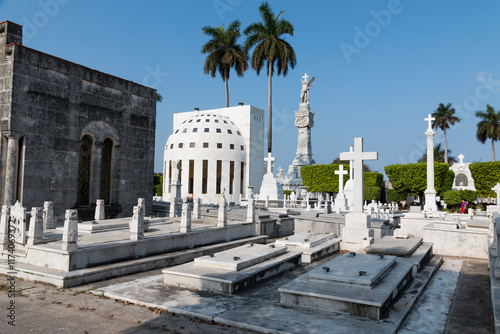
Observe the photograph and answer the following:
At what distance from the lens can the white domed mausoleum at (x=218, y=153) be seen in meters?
42.3

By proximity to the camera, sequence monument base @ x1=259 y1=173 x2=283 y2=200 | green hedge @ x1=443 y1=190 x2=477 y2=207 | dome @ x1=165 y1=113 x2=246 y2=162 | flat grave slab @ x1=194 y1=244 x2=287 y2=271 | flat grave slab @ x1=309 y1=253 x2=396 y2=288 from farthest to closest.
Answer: dome @ x1=165 y1=113 x2=246 y2=162
green hedge @ x1=443 y1=190 x2=477 y2=207
monument base @ x1=259 y1=173 x2=283 y2=200
flat grave slab @ x1=194 y1=244 x2=287 y2=271
flat grave slab @ x1=309 y1=253 x2=396 y2=288

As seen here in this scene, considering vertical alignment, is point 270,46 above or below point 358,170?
above

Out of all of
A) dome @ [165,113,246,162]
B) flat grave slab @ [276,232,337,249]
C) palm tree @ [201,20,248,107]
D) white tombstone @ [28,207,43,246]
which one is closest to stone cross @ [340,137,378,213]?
flat grave slab @ [276,232,337,249]

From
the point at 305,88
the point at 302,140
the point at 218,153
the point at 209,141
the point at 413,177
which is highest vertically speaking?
the point at 305,88

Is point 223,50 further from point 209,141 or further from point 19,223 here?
point 19,223

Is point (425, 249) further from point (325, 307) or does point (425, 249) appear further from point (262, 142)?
point (262, 142)

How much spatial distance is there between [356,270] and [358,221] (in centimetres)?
580

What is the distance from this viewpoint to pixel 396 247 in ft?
34.1

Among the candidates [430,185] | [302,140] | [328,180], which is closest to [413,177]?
[328,180]

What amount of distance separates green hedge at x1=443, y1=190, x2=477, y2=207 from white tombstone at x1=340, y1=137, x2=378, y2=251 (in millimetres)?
28949

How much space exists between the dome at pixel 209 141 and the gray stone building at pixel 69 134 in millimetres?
24594

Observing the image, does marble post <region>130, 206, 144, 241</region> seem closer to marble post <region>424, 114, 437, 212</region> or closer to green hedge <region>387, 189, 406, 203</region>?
marble post <region>424, 114, 437, 212</region>

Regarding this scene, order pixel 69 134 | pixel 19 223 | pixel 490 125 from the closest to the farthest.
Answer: pixel 19 223
pixel 69 134
pixel 490 125

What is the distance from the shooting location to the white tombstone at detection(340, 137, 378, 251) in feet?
41.7
